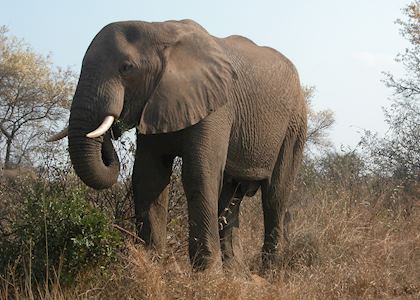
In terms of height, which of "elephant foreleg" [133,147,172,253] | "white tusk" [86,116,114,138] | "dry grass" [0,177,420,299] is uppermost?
"white tusk" [86,116,114,138]

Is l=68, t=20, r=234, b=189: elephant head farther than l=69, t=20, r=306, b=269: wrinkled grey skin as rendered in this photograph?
No

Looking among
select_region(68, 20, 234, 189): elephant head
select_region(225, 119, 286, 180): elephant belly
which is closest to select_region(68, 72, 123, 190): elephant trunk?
select_region(68, 20, 234, 189): elephant head

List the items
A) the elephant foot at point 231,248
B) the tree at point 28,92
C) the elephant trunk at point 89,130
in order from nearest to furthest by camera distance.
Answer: the elephant trunk at point 89,130, the elephant foot at point 231,248, the tree at point 28,92

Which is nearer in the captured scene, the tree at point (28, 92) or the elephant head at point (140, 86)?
the elephant head at point (140, 86)

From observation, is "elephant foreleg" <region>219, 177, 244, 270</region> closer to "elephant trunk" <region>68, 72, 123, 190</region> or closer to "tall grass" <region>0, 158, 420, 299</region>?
"tall grass" <region>0, 158, 420, 299</region>

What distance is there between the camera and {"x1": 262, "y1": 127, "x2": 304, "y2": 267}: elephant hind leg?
819cm

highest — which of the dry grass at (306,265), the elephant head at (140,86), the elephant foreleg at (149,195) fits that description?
the elephant head at (140,86)

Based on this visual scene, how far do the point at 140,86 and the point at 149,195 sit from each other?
40.1 inches

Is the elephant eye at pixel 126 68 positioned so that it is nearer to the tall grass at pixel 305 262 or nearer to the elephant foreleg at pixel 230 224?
the tall grass at pixel 305 262

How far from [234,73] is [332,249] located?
6.51ft

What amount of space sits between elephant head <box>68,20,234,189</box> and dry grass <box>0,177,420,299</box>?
763mm

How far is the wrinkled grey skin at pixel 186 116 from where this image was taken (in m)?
5.96

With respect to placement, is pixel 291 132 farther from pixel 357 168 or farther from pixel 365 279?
pixel 357 168

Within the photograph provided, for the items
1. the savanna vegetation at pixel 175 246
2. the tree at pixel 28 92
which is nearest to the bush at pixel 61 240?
the savanna vegetation at pixel 175 246
